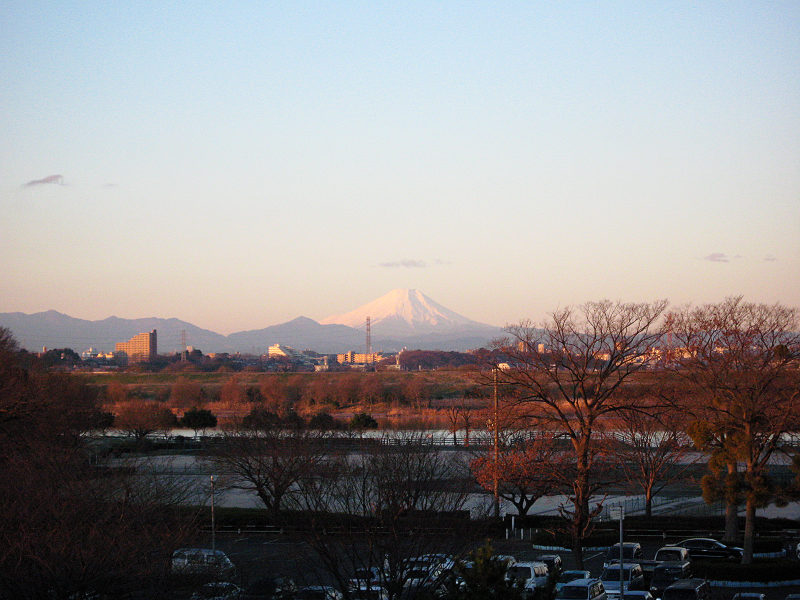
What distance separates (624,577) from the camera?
19.8m

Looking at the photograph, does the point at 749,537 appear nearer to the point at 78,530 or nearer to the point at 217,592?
the point at 217,592

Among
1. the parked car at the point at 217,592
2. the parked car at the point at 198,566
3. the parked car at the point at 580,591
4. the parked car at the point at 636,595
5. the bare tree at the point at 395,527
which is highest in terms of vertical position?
the bare tree at the point at 395,527

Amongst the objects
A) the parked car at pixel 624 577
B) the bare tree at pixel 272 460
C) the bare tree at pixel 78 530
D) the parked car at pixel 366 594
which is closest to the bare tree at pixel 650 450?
the parked car at pixel 624 577

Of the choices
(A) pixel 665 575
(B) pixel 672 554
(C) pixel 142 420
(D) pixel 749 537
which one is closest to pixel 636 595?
(A) pixel 665 575

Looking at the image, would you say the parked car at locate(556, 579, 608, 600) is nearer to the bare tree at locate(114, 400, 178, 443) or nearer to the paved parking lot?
the paved parking lot

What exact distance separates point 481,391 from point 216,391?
213 ft

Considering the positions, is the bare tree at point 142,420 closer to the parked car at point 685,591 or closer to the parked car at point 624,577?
the parked car at point 624,577

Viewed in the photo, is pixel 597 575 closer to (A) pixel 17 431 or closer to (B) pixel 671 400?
(B) pixel 671 400

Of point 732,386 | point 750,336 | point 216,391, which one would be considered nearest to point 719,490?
point 732,386

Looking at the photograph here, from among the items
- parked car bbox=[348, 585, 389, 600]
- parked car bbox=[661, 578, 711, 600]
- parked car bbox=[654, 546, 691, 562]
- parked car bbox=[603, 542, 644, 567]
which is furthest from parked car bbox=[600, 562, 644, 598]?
parked car bbox=[348, 585, 389, 600]

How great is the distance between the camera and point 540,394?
22.1m

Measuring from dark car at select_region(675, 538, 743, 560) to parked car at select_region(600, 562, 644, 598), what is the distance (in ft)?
12.0

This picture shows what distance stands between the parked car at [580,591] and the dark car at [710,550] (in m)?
6.46

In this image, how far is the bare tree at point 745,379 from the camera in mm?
21547
